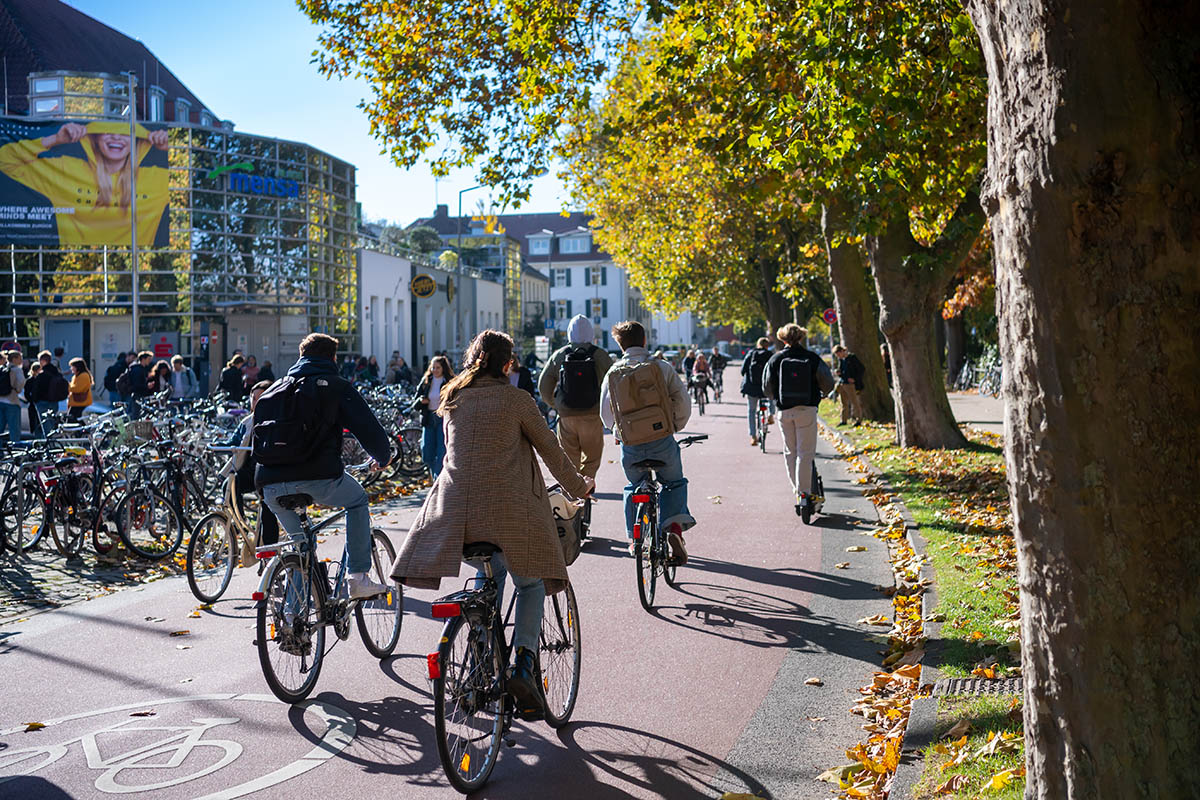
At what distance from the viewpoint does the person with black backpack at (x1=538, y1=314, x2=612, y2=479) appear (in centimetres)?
1054

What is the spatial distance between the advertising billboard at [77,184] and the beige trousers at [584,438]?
3123 centimetres

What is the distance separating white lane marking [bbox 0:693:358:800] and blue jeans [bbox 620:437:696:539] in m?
3.08

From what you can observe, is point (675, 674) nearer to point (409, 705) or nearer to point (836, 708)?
point (836, 708)

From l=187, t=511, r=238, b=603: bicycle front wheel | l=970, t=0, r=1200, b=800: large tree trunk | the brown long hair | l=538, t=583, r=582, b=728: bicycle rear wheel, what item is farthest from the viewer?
l=187, t=511, r=238, b=603: bicycle front wheel

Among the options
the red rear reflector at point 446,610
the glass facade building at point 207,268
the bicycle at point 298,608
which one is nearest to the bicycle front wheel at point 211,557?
the bicycle at point 298,608

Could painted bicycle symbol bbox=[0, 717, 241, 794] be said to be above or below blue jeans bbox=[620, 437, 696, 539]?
below

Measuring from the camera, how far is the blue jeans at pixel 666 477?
8461 millimetres

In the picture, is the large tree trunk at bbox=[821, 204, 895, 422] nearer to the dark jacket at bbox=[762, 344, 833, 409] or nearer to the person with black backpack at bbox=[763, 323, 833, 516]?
the dark jacket at bbox=[762, 344, 833, 409]

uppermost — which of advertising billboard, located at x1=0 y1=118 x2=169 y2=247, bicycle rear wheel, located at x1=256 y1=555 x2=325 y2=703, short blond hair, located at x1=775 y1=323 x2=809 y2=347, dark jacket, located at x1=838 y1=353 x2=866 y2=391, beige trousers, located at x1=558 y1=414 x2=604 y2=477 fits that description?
advertising billboard, located at x1=0 y1=118 x2=169 y2=247

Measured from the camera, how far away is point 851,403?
85.7 ft

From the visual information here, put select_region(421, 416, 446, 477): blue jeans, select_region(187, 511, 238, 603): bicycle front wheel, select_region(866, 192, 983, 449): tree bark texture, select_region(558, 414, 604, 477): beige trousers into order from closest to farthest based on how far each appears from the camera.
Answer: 1. select_region(187, 511, 238, 603): bicycle front wheel
2. select_region(558, 414, 604, 477): beige trousers
3. select_region(421, 416, 446, 477): blue jeans
4. select_region(866, 192, 983, 449): tree bark texture

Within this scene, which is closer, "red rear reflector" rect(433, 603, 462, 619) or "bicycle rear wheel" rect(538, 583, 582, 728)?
"red rear reflector" rect(433, 603, 462, 619)

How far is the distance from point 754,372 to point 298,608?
46.2 feet

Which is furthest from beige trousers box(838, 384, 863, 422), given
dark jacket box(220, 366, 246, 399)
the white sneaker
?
the white sneaker
